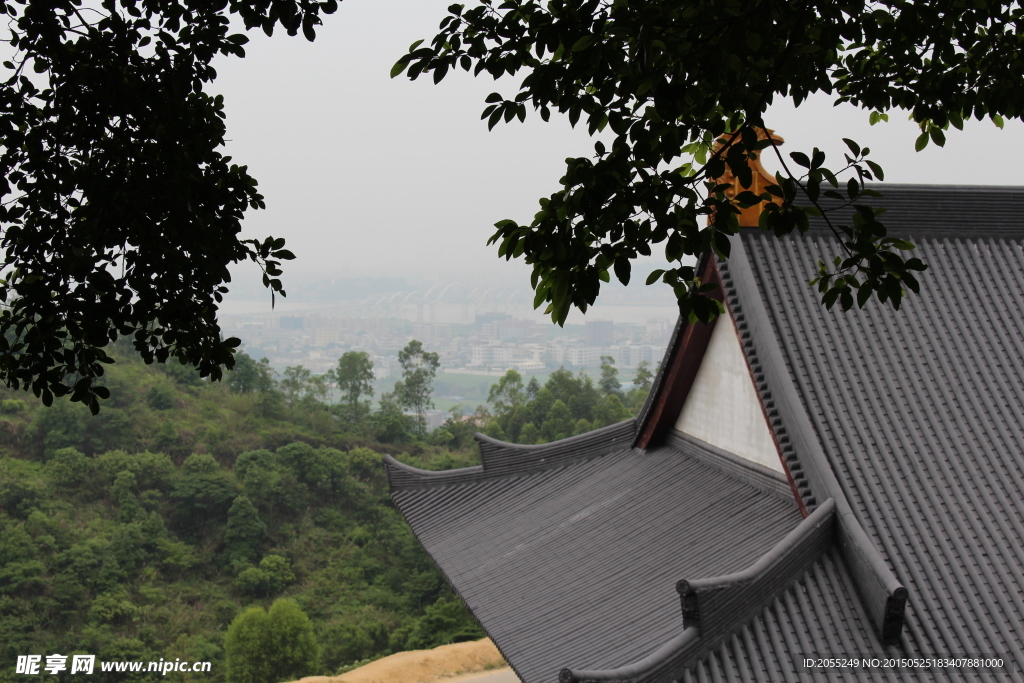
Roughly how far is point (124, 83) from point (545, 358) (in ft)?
377

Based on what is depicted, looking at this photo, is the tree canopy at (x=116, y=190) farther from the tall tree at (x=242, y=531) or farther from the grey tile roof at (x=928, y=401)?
the tall tree at (x=242, y=531)

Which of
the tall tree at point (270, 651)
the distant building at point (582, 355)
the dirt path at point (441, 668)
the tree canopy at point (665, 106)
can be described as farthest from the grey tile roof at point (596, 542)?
the distant building at point (582, 355)

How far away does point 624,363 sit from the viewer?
131 m

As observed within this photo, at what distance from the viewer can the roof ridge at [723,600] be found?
429cm

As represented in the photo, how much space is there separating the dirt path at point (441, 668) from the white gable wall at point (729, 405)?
11.6m

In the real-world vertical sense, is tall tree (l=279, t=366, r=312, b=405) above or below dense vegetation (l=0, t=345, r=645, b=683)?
above

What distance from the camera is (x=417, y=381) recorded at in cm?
5084

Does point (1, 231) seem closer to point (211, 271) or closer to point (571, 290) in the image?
point (211, 271)

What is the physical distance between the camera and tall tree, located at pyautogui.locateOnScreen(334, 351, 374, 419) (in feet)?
155

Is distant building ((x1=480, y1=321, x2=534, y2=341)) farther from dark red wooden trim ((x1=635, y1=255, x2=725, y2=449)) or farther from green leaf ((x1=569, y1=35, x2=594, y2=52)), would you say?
green leaf ((x1=569, y1=35, x2=594, y2=52))

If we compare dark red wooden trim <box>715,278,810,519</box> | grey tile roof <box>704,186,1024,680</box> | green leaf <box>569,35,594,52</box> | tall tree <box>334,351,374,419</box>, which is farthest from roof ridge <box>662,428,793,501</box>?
tall tree <box>334,351,374,419</box>

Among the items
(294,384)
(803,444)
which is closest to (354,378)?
(294,384)

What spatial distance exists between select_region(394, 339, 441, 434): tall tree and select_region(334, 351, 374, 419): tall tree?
2287mm

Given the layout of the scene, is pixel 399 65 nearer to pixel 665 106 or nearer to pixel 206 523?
pixel 665 106
